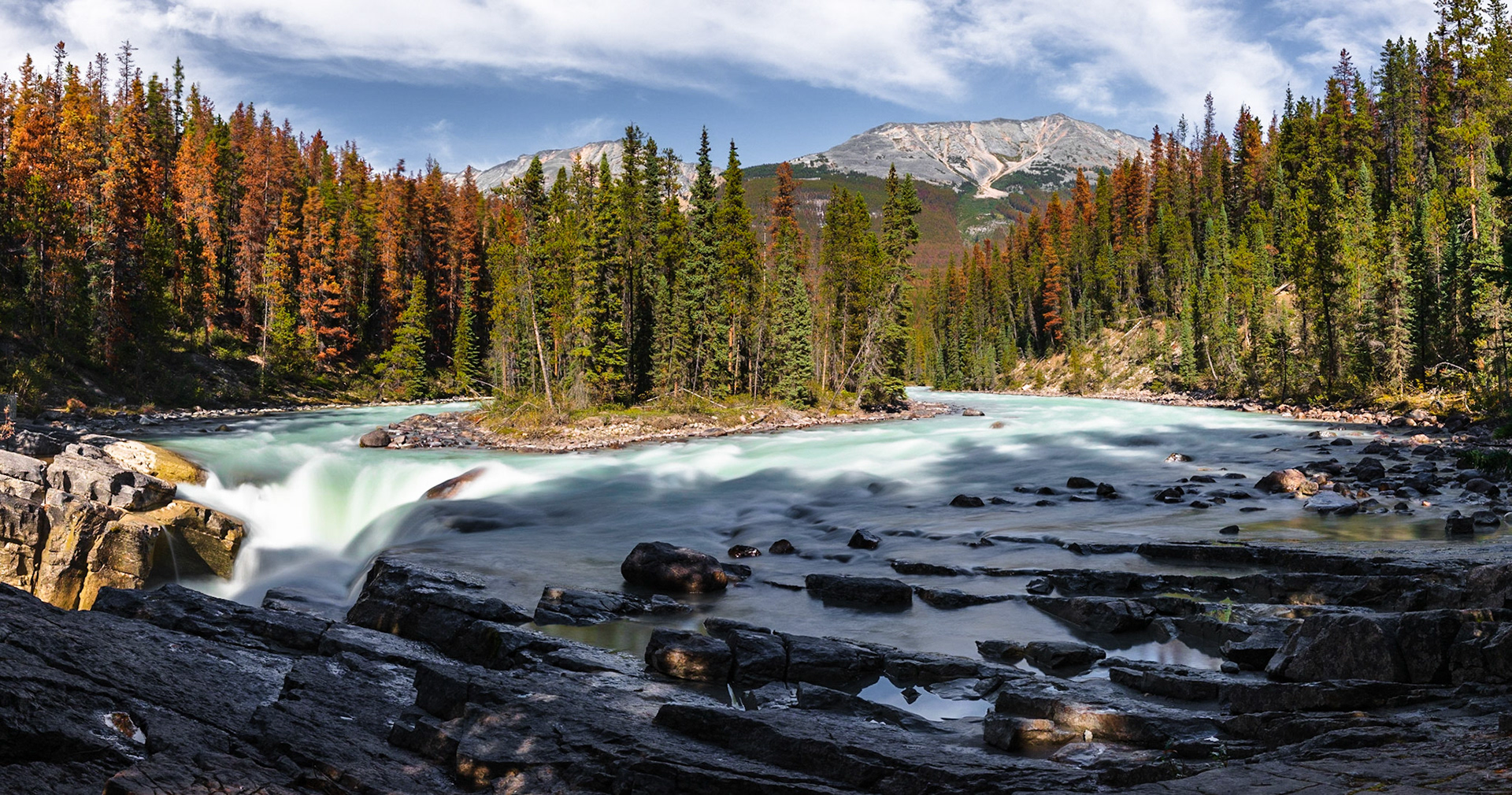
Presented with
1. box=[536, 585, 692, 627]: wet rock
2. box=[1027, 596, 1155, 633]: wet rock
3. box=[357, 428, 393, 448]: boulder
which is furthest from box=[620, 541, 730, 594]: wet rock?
box=[357, 428, 393, 448]: boulder

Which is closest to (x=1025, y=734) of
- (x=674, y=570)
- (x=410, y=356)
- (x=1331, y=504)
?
(x=674, y=570)

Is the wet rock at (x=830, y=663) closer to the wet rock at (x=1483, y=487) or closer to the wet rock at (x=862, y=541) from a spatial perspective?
the wet rock at (x=862, y=541)

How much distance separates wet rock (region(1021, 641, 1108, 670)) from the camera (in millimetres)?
8023

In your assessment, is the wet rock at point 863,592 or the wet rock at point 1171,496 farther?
the wet rock at point 1171,496

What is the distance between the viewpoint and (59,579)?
12.4 metres

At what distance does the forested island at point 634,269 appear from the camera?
3988 cm

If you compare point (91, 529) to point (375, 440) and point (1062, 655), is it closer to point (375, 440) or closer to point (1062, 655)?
point (1062, 655)

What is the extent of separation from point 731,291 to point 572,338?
10920 millimetres

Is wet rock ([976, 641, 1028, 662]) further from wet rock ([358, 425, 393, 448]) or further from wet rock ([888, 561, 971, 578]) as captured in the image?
wet rock ([358, 425, 393, 448])

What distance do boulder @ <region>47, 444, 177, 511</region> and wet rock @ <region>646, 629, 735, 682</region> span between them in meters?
12.1

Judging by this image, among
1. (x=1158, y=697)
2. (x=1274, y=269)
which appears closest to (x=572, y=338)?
(x=1158, y=697)

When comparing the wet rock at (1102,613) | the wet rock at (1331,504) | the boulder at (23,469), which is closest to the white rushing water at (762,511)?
the wet rock at (1102,613)

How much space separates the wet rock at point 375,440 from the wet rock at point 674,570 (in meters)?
21.3

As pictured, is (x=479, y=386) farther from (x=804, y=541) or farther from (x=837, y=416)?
(x=804, y=541)
